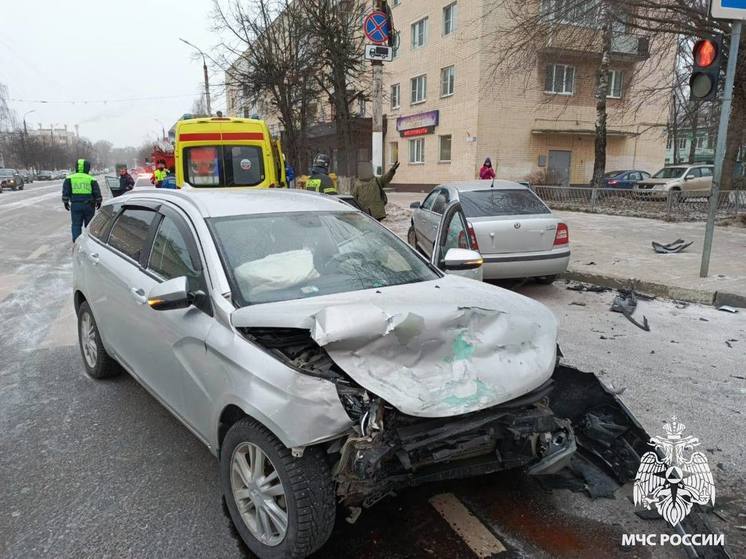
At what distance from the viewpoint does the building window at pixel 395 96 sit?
104 feet


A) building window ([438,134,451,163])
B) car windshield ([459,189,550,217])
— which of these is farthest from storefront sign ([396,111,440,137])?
car windshield ([459,189,550,217])

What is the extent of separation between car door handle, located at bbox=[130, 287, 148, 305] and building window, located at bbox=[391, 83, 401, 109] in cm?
3039

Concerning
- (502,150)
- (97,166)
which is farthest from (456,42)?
(97,166)

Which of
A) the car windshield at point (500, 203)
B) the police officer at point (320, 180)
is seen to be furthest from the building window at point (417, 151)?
the car windshield at point (500, 203)

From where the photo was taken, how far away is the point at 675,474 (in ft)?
9.06

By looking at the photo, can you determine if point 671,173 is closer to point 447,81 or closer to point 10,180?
point 447,81

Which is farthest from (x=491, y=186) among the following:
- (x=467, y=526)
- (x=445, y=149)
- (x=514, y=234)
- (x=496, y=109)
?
(x=445, y=149)

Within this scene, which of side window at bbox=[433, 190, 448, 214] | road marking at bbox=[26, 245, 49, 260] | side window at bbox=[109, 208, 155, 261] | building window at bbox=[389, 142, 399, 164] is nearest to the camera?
side window at bbox=[109, 208, 155, 261]

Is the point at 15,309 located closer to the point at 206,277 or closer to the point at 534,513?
the point at 206,277

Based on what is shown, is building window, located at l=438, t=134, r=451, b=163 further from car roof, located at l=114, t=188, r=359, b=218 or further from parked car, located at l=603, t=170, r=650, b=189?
car roof, located at l=114, t=188, r=359, b=218

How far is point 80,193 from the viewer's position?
1101 cm

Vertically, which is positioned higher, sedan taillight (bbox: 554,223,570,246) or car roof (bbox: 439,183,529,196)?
car roof (bbox: 439,183,529,196)

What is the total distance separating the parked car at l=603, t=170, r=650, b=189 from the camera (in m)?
23.5

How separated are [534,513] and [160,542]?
1862 millimetres
